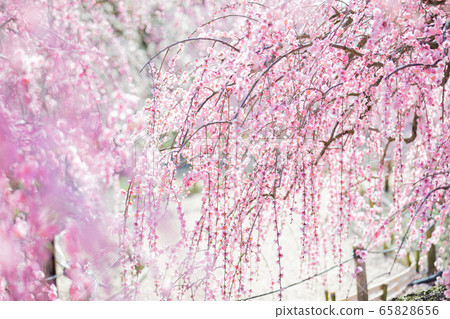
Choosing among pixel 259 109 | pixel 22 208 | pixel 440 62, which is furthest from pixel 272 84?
pixel 22 208

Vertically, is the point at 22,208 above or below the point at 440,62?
below

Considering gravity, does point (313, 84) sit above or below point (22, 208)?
above

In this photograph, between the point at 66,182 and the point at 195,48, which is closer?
the point at 66,182

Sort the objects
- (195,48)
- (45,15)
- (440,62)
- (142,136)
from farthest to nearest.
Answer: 1. (195,48)
2. (45,15)
3. (142,136)
4. (440,62)

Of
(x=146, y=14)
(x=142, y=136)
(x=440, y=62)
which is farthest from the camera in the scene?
(x=146, y=14)

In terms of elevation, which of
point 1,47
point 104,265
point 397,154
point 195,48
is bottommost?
point 104,265

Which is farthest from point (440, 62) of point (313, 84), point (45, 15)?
point (45, 15)

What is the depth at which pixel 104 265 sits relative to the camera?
1683 millimetres

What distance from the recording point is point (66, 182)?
1326mm

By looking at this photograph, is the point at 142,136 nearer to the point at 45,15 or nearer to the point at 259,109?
the point at 259,109

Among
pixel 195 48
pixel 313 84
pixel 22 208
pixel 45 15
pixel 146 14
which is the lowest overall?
pixel 22 208
